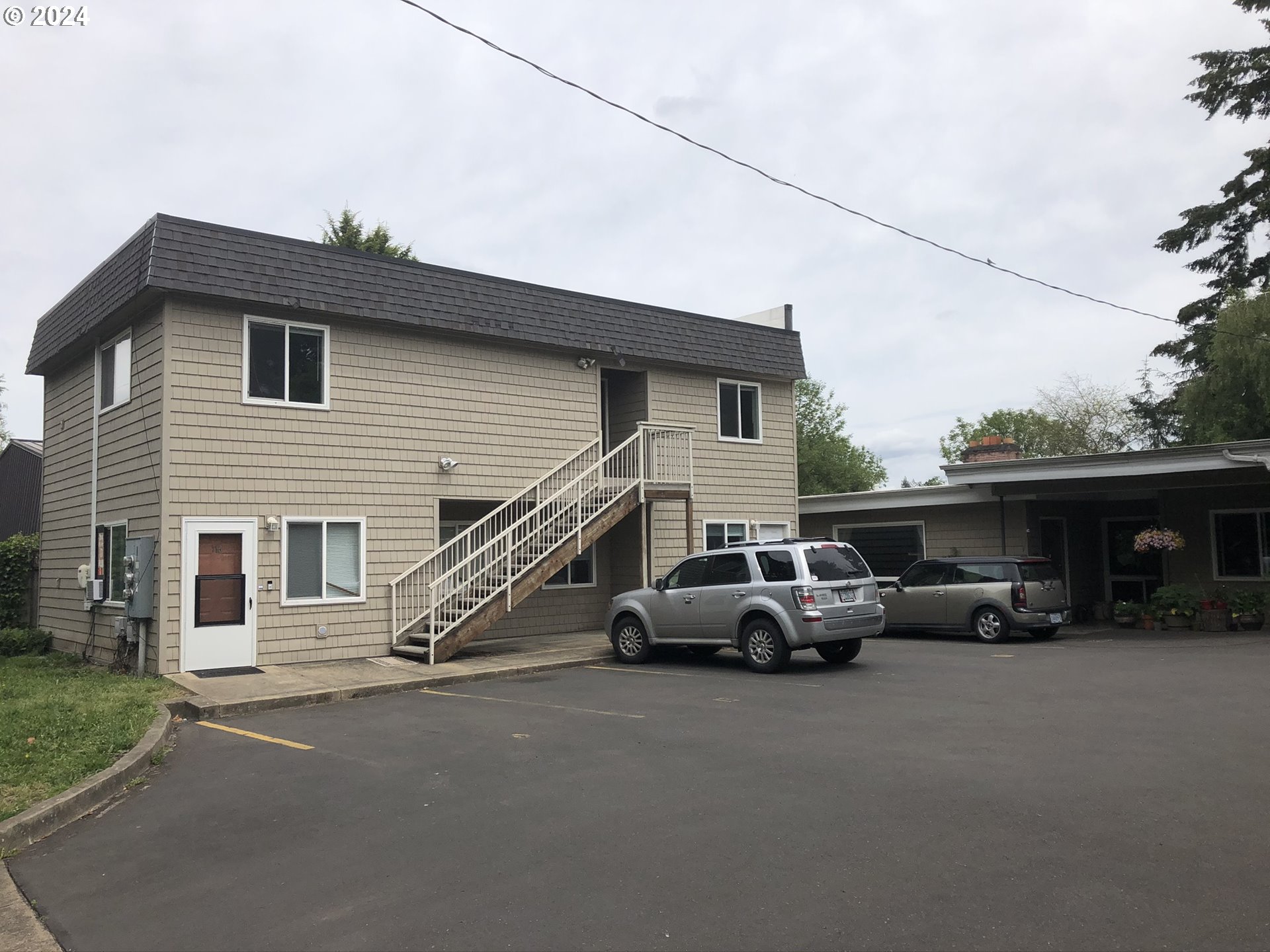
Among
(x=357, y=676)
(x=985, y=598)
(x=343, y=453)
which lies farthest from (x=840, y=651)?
(x=343, y=453)

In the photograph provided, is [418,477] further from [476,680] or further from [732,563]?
[732,563]

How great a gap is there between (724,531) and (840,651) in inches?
223

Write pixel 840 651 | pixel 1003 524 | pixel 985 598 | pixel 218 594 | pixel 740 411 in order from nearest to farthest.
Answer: pixel 218 594
pixel 840 651
pixel 985 598
pixel 740 411
pixel 1003 524

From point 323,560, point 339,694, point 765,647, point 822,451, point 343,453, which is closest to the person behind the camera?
point 339,694

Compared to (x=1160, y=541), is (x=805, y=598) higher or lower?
lower

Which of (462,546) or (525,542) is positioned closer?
(525,542)

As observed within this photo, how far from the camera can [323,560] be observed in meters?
14.1

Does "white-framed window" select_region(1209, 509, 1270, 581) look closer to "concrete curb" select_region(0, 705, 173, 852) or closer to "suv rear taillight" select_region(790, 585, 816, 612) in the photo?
"suv rear taillight" select_region(790, 585, 816, 612)

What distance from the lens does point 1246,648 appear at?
1461cm

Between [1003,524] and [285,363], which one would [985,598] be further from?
[285,363]

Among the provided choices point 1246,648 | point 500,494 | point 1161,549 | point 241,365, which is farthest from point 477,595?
point 1161,549

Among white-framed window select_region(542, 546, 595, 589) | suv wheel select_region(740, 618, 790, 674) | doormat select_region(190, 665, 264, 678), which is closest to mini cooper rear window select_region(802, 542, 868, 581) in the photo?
suv wheel select_region(740, 618, 790, 674)

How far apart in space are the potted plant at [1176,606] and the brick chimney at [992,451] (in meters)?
3.80

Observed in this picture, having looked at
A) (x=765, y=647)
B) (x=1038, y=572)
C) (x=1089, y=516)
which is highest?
(x=1089, y=516)
